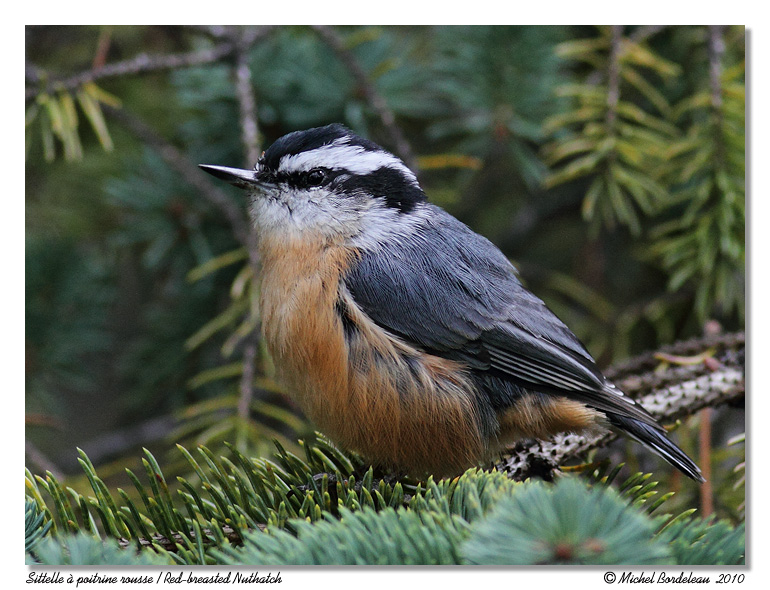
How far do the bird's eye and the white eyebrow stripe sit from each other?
0.01 metres

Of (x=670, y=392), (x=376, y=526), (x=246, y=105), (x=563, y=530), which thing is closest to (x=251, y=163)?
(x=246, y=105)

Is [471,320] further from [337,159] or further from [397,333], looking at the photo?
[337,159]

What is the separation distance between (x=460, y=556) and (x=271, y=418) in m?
1.13

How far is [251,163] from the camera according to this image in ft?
6.45

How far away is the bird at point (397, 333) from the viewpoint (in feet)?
5.14

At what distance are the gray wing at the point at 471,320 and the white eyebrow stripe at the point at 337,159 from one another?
0.69 ft

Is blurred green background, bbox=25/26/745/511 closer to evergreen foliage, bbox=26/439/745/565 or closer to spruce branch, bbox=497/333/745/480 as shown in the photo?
spruce branch, bbox=497/333/745/480

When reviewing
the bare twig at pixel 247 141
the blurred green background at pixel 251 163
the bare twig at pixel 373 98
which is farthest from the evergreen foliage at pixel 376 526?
the bare twig at pixel 373 98

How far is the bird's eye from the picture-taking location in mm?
1756

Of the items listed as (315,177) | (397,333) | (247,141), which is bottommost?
(397,333)

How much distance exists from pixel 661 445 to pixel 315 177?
1036mm

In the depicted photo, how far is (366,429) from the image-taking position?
5.06 ft

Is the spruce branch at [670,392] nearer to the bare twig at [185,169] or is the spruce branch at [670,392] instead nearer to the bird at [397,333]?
the bird at [397,333]

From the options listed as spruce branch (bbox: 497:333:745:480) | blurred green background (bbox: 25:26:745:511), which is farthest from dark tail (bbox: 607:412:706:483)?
blurred green background (bbox: 25:26:745:511)
